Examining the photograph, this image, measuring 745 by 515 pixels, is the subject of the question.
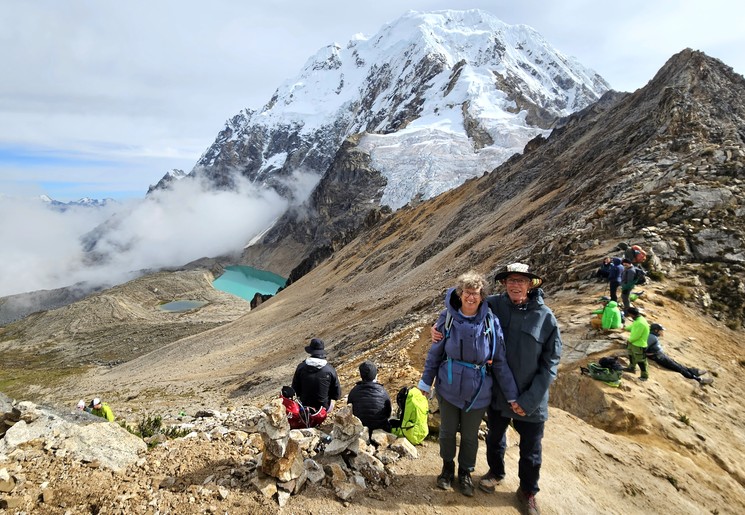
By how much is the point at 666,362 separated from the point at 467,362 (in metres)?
7.69

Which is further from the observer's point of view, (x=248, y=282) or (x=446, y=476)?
(x=248, y=282)

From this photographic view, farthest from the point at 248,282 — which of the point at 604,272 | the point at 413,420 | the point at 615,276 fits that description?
the point at 413,420

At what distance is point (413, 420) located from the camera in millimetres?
6949

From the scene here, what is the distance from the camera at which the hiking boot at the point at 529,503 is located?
5614 mm

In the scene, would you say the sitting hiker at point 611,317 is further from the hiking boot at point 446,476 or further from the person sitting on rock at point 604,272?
the hiking boot at point 446,476

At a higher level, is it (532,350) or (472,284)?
(472,284)

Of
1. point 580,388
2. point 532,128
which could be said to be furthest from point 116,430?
point 532,128

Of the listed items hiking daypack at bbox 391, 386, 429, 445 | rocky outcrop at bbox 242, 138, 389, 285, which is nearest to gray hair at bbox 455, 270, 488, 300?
hiking daypack at bbox 391, 386, 429, 445

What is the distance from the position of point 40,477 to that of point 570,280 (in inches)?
631

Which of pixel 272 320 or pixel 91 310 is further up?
pixel 272 320

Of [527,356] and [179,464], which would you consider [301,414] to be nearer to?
[179,464]

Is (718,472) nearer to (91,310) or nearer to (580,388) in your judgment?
(580,388)

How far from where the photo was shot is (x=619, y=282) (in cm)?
1230

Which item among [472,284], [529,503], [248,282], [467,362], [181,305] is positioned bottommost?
[181,305]
